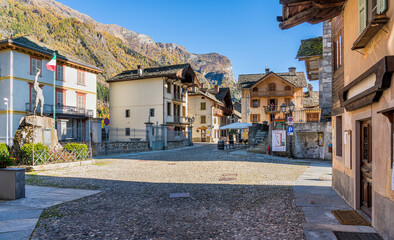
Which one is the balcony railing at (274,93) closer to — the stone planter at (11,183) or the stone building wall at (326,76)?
the stone building wall at (326,76)

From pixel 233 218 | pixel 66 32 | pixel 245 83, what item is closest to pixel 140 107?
pixel 245 83

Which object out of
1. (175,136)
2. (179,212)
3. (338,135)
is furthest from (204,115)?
(179,212)

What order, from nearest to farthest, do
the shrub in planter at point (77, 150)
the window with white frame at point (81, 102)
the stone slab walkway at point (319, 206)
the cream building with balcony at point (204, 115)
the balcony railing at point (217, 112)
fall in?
1. the stone slab walkway at point (319, 206)
2. the shrub in planter at point (77, 150)
3. the window with white frame at point (81, 102)
4. the cream building with balcony at point (204, 115)
5. the balcony railing at point (217, 112)

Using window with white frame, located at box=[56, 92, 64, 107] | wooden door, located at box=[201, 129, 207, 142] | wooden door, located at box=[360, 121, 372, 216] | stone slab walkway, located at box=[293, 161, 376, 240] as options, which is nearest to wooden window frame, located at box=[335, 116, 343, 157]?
stone slab walkway, located at box=[293, 161, 376, 240]

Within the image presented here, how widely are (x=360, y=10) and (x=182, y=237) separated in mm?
5656

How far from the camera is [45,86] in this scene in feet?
98.3

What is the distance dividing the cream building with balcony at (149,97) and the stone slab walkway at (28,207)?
94.4ft

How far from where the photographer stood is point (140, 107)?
3988cm

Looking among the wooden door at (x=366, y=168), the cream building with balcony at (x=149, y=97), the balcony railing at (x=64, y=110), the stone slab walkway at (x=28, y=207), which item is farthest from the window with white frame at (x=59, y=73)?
the wooden door at (x=366, y=168)

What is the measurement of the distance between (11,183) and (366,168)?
8618 mm

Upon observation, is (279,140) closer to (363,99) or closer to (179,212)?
(363,99)

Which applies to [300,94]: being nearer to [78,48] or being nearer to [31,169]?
[31,169]

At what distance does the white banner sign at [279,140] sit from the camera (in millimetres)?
19781

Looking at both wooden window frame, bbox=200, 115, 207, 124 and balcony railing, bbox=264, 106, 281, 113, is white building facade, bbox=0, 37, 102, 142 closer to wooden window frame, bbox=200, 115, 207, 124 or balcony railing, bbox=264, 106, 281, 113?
wooden window frame, bbox=200, 115, 207, 124
